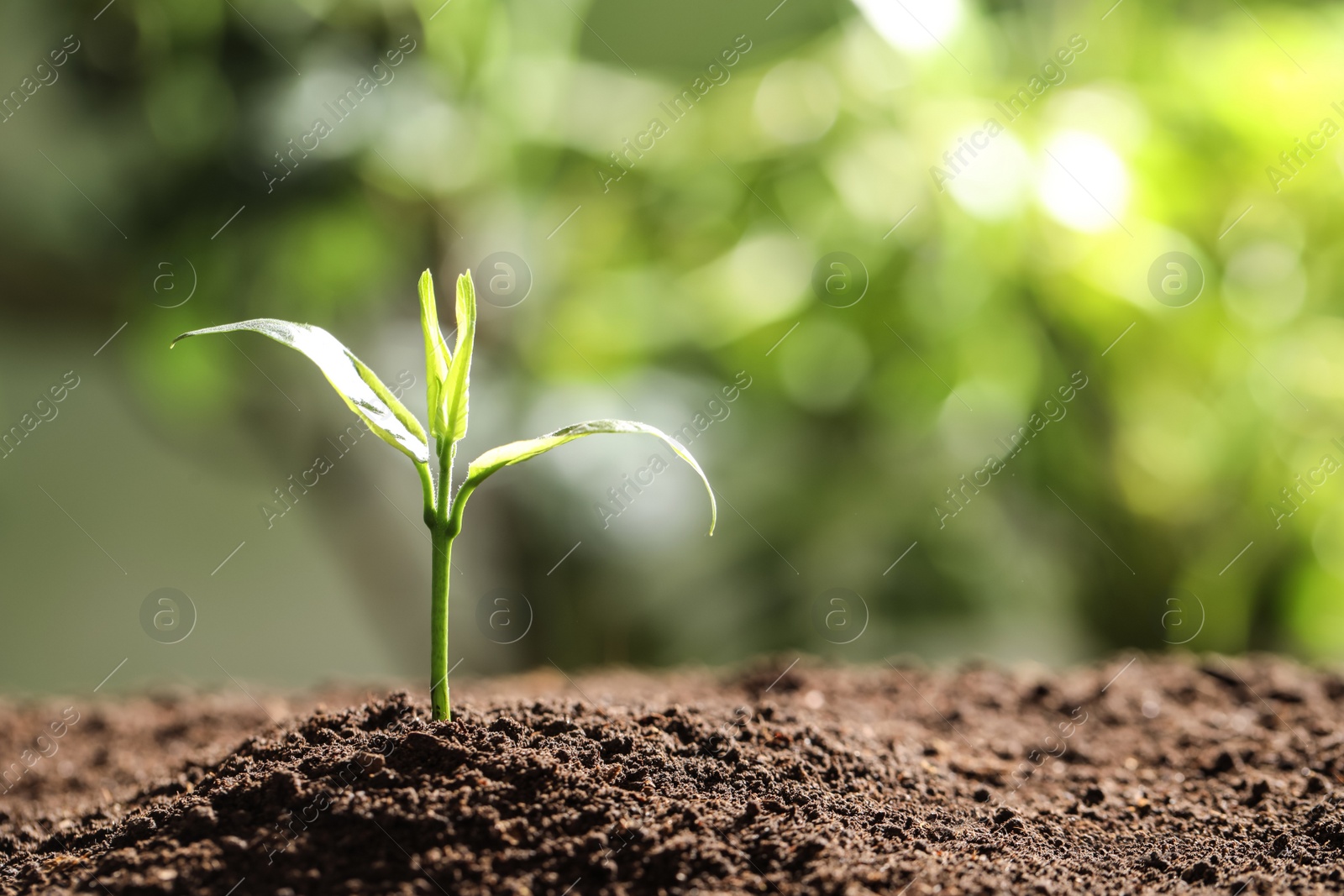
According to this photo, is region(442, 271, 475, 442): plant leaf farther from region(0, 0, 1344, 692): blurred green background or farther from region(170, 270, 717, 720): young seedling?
region(0, 0, 1344, 692): blurred green background

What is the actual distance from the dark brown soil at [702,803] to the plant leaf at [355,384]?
22 cm

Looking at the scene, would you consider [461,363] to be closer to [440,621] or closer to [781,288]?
[440,621]

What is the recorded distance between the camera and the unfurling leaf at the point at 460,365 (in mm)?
699

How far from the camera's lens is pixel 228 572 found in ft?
11.6

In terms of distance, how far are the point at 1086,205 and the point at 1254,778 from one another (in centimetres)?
120

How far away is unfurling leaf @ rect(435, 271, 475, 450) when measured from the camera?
70cm

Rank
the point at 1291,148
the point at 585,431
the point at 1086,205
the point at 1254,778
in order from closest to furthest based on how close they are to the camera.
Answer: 1. the point at 585,431
2. the point at 1254,778
3. the point at 1086,205
4. the point at 1291,148

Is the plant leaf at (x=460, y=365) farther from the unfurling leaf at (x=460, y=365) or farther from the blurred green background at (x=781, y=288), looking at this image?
the blurred green background at (x=781, y=288)

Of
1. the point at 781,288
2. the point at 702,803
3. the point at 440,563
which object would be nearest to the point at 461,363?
the point at 440,563

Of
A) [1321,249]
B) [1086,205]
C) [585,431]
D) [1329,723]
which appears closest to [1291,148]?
[1321,249]

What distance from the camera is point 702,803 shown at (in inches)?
28.5

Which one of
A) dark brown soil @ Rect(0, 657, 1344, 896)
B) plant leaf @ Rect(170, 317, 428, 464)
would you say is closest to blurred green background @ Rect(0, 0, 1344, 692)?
dark brown soil @ Rect(0, 657, 1344, 896)

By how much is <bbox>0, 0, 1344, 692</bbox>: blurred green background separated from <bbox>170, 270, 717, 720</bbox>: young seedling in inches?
48.0

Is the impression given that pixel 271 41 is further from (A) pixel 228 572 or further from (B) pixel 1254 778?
(A) pixel 228 572
